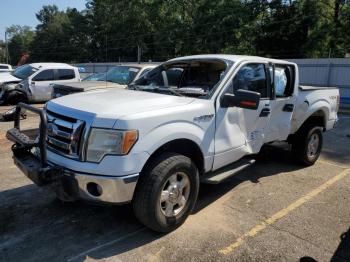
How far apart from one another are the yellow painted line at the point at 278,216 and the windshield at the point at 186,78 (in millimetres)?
1634

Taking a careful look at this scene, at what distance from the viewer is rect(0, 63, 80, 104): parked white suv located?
1387cm

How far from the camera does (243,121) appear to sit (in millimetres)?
4676

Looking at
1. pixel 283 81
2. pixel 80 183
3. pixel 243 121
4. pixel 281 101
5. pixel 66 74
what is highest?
pixel 283 81

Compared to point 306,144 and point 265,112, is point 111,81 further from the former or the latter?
point 265,112

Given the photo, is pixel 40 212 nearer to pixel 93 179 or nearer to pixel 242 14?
pixel 93 179

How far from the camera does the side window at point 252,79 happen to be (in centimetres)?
470

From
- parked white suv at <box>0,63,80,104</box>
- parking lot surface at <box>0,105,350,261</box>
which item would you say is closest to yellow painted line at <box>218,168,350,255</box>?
parking lot surface at <box>0,105,350,261</box>

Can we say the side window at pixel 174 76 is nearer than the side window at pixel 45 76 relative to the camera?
Yes

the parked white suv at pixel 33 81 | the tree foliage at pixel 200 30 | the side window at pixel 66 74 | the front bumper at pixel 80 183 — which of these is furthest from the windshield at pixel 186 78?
the tree foliage at pixel 200 30

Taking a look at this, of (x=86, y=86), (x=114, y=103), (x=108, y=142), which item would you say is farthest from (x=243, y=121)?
(x=86, y=86)

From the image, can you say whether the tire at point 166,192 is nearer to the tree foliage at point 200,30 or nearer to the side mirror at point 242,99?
the side mirror at point 242,99

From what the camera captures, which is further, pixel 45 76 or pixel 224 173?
pixel 45 76

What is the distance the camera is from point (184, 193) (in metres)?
4.02

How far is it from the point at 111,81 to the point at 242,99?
6.66 metres
